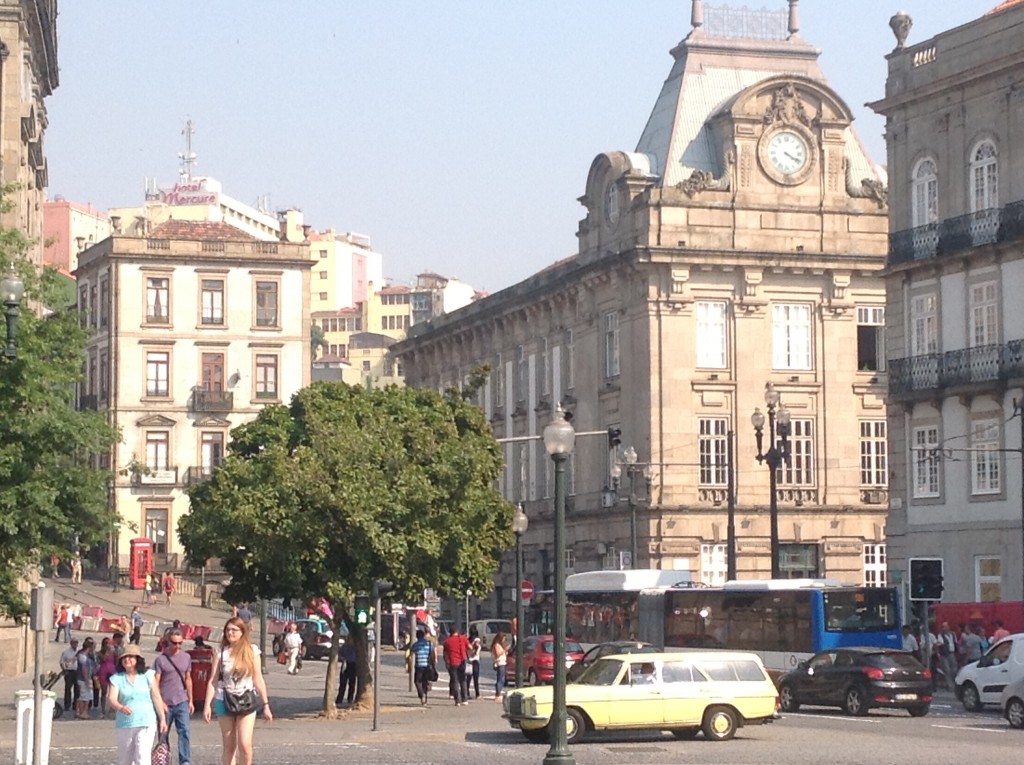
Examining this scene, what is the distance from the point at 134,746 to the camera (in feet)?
73.2

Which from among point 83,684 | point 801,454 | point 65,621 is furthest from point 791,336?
point 83,684

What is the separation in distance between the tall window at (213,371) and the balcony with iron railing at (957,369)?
46.5 meters

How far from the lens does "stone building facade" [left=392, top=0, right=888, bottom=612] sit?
7206 centimetres

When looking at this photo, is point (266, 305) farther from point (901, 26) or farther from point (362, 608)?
point (362, 608)

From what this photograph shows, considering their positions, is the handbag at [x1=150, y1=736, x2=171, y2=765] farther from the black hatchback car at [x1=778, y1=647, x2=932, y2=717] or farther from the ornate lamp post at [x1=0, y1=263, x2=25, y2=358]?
the black hatchback car at [x1=778, y1=647, x2=932, y2=717]

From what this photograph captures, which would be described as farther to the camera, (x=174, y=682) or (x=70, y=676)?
(x=70, y=676)

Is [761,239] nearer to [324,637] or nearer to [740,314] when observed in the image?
[740,314]

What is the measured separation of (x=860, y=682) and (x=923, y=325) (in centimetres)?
1781

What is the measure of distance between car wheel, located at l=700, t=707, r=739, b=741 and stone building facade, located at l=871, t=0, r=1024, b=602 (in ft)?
59.8

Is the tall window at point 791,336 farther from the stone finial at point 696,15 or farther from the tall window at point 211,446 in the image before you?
the tall window at point 211,446

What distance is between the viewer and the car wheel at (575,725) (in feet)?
107

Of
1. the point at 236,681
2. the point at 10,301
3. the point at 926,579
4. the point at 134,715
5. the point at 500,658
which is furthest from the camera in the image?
the point at 500,658

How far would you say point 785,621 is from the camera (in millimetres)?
47344

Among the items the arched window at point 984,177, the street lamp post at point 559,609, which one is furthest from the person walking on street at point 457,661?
the arched window at point 984,177
